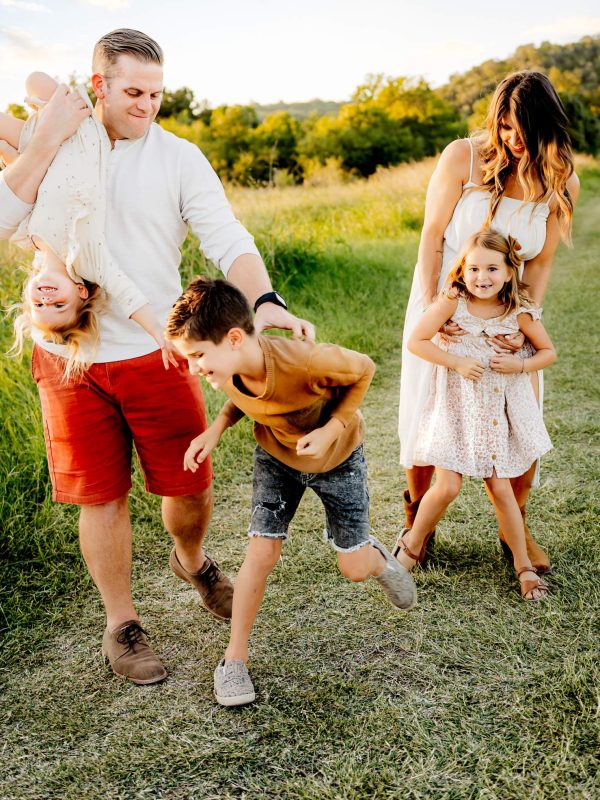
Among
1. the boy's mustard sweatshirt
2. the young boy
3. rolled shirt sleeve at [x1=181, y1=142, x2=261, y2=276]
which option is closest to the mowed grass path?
the young boy

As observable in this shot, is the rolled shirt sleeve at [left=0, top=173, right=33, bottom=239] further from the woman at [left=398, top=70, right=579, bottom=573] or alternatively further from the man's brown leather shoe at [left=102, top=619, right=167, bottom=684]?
the woman at [left=398, top=70, right=579, bottom=573]

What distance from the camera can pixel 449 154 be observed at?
281 centimetres

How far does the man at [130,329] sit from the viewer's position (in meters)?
2.16

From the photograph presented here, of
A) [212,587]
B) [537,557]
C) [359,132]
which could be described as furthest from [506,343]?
[359,132]

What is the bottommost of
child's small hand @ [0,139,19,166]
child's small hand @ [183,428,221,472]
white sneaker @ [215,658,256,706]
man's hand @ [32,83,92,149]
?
white sneaker @ [215,658,256,706]

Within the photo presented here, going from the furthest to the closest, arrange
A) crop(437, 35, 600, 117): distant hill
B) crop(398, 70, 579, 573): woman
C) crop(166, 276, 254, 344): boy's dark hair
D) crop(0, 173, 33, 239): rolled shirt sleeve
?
crop(437, 35, 600, 117): distant hill, crop(398, 70, 579, 573): woman, crop(0, 173, 33, 239): rolled shirt sleeve, crop(166, 276, 254, 344): boy's dark hair

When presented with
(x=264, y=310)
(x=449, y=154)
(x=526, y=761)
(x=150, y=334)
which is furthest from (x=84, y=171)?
(x=526, y=761)

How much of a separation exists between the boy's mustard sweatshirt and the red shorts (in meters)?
0.29

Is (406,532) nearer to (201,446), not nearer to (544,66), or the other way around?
(201,446)

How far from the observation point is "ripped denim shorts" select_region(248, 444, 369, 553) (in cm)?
235

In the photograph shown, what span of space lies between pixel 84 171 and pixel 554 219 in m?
1.73

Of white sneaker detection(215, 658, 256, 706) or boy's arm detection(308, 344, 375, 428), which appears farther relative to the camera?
white sneaker detection(215, 658, 256, 706)

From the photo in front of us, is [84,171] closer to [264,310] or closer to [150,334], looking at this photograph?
[150,334]

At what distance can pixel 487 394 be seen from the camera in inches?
110
